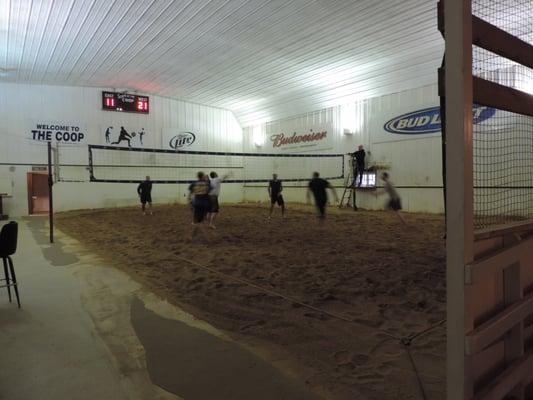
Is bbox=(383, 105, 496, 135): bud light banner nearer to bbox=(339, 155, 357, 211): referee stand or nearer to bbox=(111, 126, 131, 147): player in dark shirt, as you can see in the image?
bbox=(339, 155, 357, 211): referee stand

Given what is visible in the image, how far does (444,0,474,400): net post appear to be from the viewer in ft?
4.66

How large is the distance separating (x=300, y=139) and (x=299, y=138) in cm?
8

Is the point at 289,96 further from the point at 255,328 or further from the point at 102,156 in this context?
the point at 255,328

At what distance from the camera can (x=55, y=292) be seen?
159 inches

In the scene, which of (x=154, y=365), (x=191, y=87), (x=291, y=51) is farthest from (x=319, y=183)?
(x=191, y=87)

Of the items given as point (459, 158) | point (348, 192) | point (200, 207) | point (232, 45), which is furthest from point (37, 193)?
point (459, 158)

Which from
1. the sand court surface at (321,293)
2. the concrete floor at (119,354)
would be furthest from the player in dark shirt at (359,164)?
the concrete floor at (119,354)

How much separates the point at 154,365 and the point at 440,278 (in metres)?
3.23

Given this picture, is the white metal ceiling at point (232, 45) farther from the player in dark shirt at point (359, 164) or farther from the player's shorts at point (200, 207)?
the player's shorts at point (200, 207)

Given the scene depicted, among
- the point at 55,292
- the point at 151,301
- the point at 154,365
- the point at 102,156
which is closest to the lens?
the point at 154,365

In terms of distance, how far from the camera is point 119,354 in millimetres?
2535

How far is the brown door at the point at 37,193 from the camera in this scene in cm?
1434

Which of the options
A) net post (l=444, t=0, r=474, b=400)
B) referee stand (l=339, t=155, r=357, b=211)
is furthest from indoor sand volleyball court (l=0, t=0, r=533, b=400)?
referee stand (l=339, t=155, r=357, b=211)

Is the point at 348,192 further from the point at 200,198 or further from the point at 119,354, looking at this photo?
the point at 119,354
